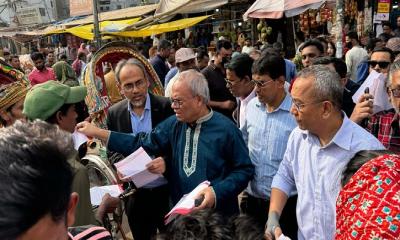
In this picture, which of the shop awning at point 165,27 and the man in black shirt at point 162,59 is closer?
the man in black shirt at point 162,59

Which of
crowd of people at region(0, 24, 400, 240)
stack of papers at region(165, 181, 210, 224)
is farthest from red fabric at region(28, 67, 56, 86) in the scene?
stack of papers at region(165, 181, 210, 224)

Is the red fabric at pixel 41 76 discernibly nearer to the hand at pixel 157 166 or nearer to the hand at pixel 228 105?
the hand at pixel 228 105

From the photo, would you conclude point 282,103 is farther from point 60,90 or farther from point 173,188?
point 60,90

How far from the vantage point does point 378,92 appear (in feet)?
8.84

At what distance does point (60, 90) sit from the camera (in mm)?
2150

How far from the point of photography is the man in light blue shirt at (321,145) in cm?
188

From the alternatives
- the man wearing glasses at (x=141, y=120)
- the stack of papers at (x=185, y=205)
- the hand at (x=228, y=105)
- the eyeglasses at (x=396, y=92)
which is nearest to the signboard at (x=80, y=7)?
the hand at (x=228, y=105)

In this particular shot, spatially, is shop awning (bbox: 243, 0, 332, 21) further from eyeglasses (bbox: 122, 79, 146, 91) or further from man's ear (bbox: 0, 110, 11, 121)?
man's ear (bbox: 0, 110, 11, 121)

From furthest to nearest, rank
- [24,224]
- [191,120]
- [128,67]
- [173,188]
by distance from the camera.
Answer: [128,67] → [173,188] → [191,120] → [24,224]

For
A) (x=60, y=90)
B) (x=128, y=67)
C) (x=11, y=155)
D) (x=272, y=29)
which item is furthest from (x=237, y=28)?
(x=11, y=155)

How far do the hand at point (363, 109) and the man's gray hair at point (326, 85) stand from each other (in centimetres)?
63

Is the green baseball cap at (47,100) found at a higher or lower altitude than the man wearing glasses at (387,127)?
higher

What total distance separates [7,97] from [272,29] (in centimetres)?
987

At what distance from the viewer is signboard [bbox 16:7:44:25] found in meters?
41.8
